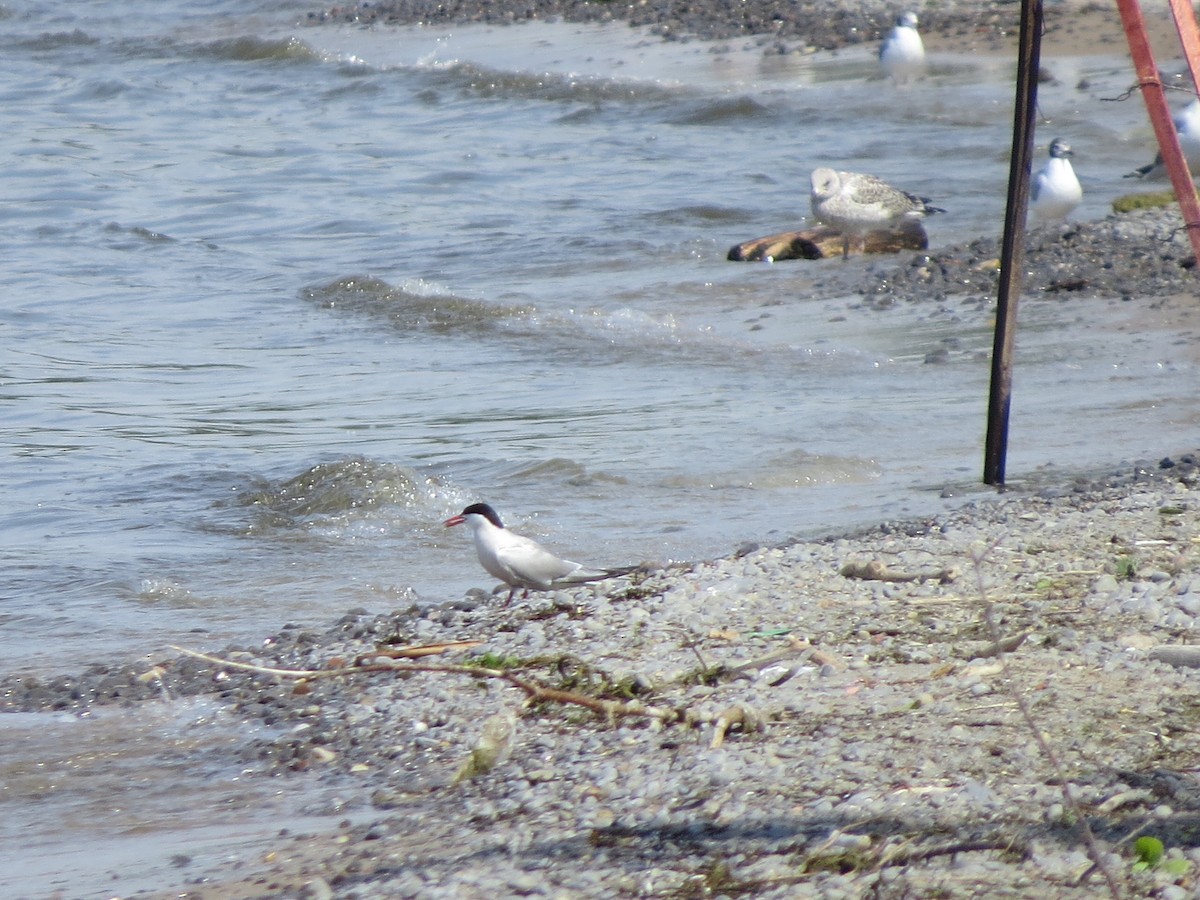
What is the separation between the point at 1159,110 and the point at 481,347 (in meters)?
8.96

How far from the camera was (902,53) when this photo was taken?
68.8ft

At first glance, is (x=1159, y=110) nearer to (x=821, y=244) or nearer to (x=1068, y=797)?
(x=1068, y=797)

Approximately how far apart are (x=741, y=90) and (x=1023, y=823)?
19499mm

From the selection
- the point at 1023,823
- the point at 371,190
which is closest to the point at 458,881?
the point at 1023,823

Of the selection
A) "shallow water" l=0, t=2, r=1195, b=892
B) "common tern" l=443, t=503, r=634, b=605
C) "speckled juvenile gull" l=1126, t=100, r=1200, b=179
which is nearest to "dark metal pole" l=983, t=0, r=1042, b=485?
"shallow water" l=0, t=2, r=1195, b=892

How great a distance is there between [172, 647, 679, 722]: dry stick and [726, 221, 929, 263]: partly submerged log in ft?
27.8

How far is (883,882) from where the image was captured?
308cm

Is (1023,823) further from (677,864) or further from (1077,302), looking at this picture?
(1077,302)

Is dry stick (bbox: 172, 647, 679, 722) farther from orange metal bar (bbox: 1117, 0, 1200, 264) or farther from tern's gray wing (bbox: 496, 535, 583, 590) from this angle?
orange metal bar (bbox: 1117, 0, 1200, 264)

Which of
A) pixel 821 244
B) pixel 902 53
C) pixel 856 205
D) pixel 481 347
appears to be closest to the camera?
pixel 481 347

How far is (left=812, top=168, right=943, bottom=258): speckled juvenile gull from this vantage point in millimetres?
12805

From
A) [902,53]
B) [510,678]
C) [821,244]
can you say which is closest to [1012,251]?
[510,678]

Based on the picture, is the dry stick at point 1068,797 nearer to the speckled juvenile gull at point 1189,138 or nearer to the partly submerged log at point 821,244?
the partly submerged log at point 821,244

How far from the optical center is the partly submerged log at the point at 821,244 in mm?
12992
